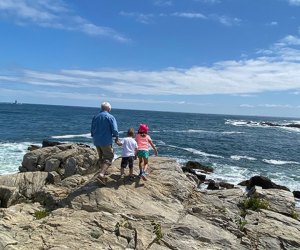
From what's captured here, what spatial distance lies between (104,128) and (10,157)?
2755cm

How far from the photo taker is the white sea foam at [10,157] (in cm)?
3162

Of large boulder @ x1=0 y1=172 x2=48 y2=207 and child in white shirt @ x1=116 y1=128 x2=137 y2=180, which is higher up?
child in white shirt @ x1=116 y1=128 x2=137 y2=180

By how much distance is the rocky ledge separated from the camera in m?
10.5

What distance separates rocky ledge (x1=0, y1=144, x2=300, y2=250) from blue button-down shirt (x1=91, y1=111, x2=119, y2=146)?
1.40 metres

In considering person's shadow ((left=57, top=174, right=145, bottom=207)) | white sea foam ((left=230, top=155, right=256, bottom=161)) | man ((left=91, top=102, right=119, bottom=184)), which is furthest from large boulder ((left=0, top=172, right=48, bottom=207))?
white sea foam ((left=230, top=155, right=256, bottom=161))

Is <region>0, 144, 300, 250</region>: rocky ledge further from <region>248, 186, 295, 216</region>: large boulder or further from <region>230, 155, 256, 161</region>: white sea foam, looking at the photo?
<region>230, 155, 256, 161</region>: white sea foam

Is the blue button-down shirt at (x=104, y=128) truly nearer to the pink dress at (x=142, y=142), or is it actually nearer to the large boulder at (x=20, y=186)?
the pink dress at (x=142, y=142)

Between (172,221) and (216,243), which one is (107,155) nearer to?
(172,221)

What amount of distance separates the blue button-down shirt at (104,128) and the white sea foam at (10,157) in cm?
1929

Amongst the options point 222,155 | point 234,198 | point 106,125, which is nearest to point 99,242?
point 106,125

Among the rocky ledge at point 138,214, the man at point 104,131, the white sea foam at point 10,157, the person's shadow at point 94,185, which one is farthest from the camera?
the white sea foam at point 10,157

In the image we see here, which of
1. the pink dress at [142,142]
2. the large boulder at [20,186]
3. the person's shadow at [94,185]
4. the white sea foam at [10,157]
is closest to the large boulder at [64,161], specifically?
the large boulder at [20,186]

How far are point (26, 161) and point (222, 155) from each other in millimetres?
35482

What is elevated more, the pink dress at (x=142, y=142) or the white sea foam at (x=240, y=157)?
the pink dress at (x=142, y=142)
